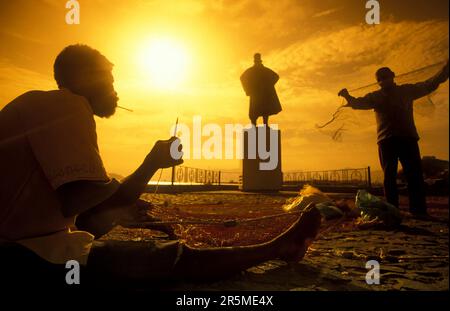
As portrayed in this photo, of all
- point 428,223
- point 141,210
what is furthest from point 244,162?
point 141,210

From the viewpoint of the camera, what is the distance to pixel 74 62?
2.12 m

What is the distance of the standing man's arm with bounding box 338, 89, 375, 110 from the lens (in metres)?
A: 6.36

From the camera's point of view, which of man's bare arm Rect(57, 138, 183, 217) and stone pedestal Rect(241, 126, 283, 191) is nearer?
man's bare arm Rect(57, 138, 183, 217)

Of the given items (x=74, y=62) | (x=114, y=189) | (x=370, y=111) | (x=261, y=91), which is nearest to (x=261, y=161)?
(x=261, y=91)

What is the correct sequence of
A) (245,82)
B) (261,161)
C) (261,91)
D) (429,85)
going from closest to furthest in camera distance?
1. (429,85)
2. (261,91)
3. (261,161)
4. (245,82)

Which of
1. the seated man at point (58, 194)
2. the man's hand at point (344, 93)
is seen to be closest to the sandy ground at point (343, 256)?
the seated man at point (58, 194)

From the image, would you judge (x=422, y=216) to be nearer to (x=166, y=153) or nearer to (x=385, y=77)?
(x=385, y=77)

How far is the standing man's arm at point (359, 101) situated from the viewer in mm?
6356

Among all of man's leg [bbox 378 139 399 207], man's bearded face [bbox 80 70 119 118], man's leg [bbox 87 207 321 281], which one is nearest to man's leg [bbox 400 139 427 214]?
man's leg [bbox 378 139 399 207]

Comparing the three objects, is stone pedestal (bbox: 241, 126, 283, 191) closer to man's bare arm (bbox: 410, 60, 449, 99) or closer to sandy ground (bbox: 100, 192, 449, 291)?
man's bare arm (bbox: 410, 60, 449, 99)

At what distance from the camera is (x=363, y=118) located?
6918 millimetres

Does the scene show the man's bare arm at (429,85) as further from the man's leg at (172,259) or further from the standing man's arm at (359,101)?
the man's leg at (172,259)

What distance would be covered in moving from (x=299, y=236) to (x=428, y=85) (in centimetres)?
513

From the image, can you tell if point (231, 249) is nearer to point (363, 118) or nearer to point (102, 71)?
point (102, 71)
